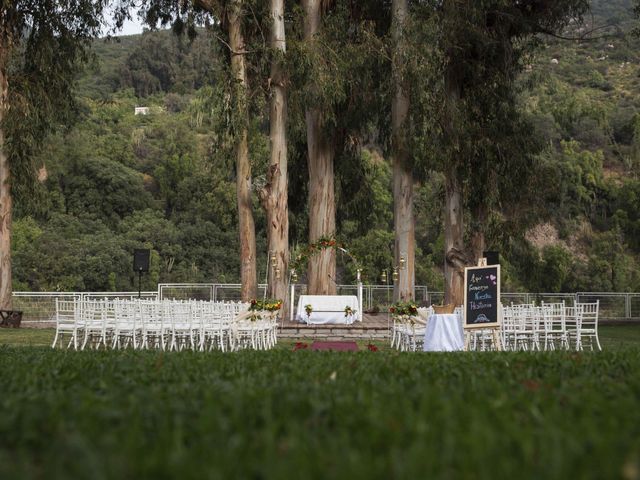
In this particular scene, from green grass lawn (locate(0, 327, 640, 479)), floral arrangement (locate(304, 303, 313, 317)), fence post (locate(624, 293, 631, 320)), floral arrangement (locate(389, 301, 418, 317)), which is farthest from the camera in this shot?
fence post (locate(624, 293, 631, 320))

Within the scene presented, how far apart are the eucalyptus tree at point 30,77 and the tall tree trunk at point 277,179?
5.22 meters

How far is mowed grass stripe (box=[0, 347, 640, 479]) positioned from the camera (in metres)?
3.34

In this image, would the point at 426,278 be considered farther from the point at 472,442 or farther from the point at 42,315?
the point at 472,442

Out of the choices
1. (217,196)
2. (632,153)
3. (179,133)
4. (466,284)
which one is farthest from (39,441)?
(632,153)

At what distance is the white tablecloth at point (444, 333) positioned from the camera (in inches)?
573

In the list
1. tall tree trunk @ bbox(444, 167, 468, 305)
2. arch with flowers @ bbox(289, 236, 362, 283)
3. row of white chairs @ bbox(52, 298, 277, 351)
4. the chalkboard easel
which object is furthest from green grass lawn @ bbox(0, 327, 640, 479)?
arch with flowers @ bbox(289, 236, 362, 283)

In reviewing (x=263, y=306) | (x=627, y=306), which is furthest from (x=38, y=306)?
(x=627, y=306)

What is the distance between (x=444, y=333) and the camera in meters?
14.6

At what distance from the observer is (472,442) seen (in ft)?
12.0

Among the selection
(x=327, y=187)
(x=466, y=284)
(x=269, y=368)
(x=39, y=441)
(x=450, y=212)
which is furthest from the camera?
(x=327, y=187)

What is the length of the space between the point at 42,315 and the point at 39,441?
24.2 meters

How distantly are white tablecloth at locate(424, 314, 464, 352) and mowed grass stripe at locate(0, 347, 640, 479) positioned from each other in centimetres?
738

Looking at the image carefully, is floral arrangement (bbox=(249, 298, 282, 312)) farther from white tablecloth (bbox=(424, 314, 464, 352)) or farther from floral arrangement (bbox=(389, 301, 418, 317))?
white tablecloth (bbox=(424, 314, 464, 352))

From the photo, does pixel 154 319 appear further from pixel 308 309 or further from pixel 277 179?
pixel 277 179
